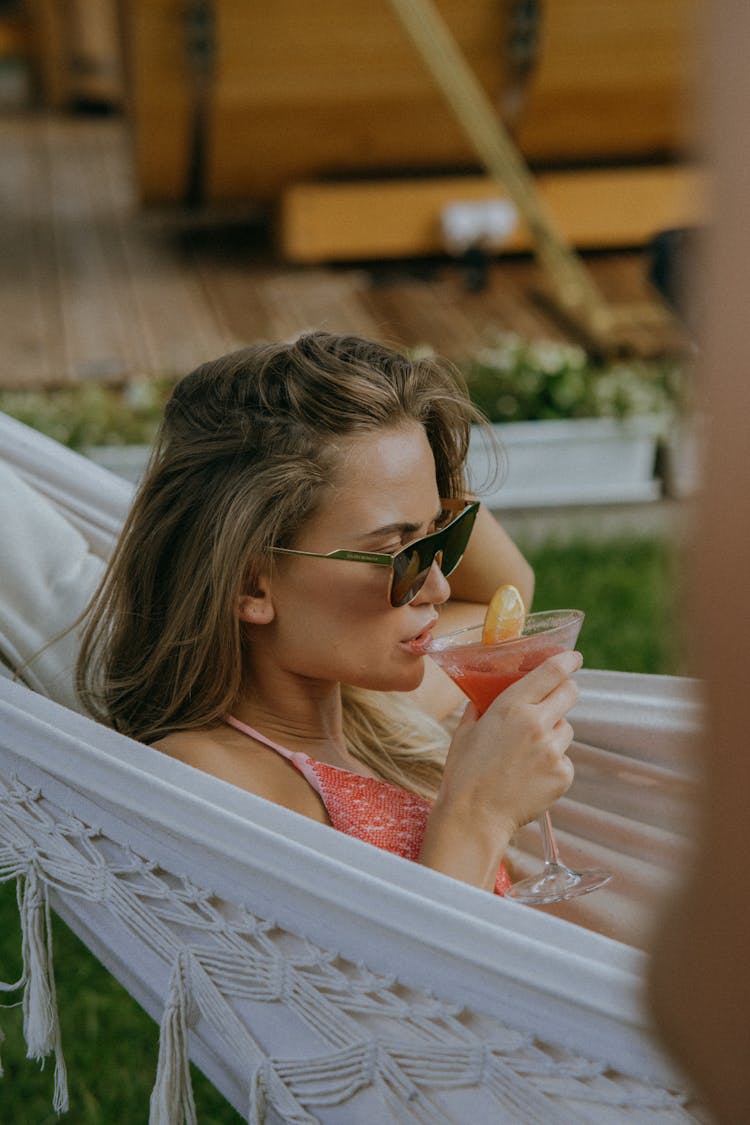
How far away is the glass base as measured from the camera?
1353 mm

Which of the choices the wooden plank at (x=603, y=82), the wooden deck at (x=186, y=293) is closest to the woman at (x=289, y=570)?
the wooden deck at (x=186, y=293)

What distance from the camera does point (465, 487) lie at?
5.09 ft

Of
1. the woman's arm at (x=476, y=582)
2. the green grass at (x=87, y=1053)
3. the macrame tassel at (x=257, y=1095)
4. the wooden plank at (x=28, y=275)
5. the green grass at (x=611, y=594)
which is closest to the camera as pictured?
the macrame tassel at (x=257, y=1095)

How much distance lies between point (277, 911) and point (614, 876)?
551 mm

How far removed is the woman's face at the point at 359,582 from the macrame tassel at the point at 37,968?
32 centimetres

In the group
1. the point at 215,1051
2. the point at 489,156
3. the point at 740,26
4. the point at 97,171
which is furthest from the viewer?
the point at 97,171

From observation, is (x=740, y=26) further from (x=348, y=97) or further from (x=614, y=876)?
(x=348, y=97)

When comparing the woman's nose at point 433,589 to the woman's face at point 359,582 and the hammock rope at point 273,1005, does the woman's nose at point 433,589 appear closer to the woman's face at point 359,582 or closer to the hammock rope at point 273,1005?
the woman's face at point 359,582

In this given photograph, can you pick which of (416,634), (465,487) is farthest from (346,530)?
(465,487)

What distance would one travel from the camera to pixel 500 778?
119 cm

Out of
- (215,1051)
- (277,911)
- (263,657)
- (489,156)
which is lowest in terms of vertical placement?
(215,1051)

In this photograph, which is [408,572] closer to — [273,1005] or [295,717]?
[295,717]

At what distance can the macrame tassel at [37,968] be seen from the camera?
4.17ft

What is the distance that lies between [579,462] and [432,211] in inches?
75.1
